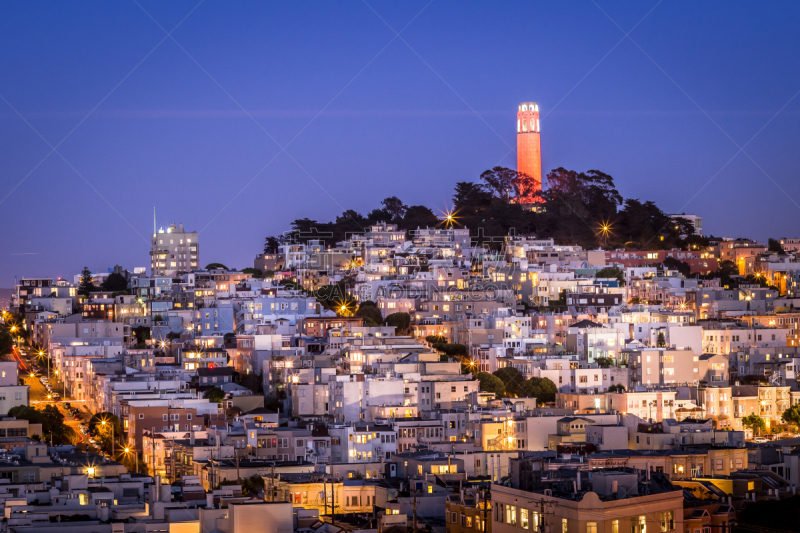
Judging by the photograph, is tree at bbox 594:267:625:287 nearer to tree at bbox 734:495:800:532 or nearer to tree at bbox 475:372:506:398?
tree at bbox 475:372:506:398

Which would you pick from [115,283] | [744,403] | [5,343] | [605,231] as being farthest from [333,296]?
[744,403]

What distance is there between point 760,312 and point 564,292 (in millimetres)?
8105

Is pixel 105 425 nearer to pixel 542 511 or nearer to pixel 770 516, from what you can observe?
pixel 542 511

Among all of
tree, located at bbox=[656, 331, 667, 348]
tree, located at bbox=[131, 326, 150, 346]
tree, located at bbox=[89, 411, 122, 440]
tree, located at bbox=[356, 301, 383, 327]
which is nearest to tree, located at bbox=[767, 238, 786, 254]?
tree, located at bbox=[656, 331, 667, 348]

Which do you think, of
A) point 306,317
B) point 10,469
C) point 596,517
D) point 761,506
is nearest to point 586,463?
point 761,506

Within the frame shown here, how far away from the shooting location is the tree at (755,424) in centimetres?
4559

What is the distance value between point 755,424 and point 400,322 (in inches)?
589

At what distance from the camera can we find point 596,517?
22047 millimetres

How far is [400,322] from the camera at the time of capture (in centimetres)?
5512

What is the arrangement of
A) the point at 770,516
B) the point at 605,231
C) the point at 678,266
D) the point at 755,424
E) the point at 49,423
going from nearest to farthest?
the point at 770,516 → the point at 49,423 → the point at 755,424 → the point at 678,266 → the point at 605,231

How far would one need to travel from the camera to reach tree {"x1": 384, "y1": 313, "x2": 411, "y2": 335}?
181 ft

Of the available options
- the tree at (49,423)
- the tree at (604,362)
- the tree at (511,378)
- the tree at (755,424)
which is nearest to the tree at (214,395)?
the tree at (49,423)

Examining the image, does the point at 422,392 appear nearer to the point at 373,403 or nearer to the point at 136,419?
the point at 373,403

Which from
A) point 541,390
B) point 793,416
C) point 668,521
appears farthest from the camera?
point 541,390
